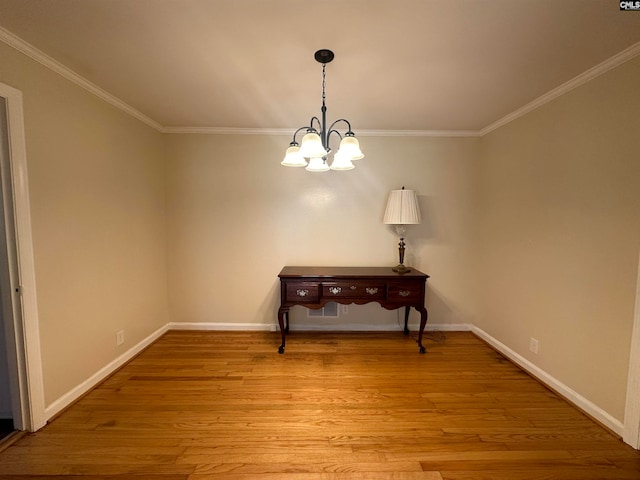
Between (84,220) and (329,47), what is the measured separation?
7.21 feet

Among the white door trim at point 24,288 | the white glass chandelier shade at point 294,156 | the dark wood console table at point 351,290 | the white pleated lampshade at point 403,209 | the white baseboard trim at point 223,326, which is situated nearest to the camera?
the white door trim at point 24,288

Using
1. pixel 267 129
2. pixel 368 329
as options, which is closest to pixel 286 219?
pixel 267 129

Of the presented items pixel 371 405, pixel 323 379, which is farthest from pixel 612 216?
pixel 323 379

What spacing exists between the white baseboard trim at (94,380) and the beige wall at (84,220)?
0.04m

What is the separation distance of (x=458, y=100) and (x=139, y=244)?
3.35 metres

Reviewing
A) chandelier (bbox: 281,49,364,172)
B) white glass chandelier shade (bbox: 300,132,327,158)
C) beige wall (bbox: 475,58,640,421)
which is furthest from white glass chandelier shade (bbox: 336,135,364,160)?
beige wall (bbox: 475,58,640,421)

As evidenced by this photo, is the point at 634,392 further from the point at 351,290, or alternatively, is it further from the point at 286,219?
the point at 286,219

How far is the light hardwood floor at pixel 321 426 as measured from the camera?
4.70 ft

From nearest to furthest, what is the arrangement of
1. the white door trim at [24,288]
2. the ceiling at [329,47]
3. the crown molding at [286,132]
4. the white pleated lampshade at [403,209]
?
the ceiling at [329,47], the white door trim at [24,288], the white pleated lampshade at [403,209], the crown molding at [286,132]

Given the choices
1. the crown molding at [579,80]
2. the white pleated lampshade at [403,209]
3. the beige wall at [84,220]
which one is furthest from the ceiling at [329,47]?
the white pleated lampshade at [403,209]

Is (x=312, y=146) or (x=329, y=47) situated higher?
(x=329, y=47)

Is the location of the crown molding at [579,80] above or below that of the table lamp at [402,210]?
above

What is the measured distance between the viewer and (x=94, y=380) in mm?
2119

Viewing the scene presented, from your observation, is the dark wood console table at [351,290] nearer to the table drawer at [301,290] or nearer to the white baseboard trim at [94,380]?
the table drawer at [301,290]
